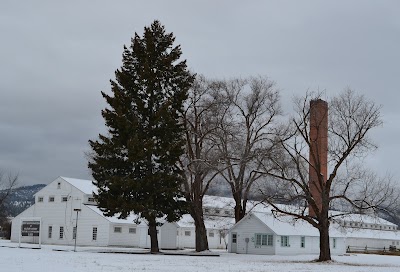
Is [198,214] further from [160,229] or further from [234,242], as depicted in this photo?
[160,229]

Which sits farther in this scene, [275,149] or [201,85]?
[201,85]

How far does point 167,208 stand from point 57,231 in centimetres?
2884

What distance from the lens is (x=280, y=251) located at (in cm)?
5503

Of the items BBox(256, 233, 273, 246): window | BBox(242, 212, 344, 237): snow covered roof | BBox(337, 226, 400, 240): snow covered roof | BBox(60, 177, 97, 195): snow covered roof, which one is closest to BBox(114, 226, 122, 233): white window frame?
BBox(60, 177, 97, 195): snow covered roof

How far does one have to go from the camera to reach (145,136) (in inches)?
1727

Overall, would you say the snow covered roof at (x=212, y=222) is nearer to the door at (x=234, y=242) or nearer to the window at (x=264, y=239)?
the door at (x=234, y=242)

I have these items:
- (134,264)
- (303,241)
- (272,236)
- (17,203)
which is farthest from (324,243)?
(17,203)

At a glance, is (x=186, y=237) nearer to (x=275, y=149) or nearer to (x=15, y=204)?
(x=275, y=149)

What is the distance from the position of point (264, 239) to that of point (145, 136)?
18556 mm

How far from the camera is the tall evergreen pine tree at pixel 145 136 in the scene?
141 ft

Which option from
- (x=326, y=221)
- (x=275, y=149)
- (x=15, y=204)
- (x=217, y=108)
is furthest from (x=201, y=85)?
(x=15, y=204)

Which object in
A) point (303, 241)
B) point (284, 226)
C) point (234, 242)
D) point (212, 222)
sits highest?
point (212, 222)

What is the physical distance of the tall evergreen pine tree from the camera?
42906mm

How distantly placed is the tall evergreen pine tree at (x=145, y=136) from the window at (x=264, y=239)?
13259 millimetres
